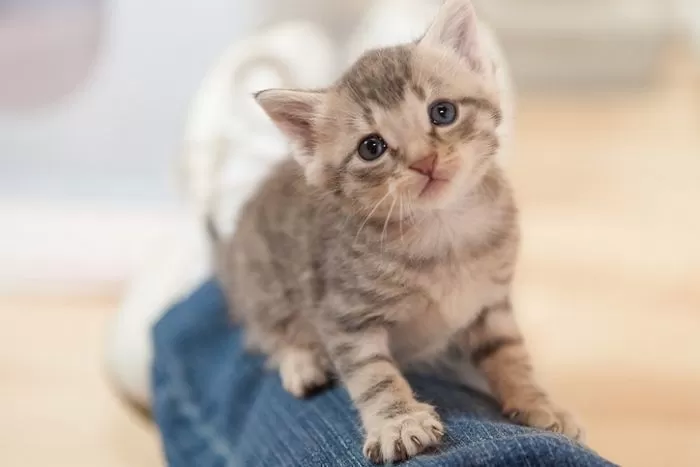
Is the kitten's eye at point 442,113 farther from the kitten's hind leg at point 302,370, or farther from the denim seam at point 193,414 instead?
the denim seam at point 193,414

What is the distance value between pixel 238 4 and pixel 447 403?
4.98 ft

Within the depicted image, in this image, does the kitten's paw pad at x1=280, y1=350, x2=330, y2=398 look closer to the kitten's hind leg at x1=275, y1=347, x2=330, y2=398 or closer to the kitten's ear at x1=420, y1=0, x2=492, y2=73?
the kitten's hind leg at x1=275, y1=347, x2=330, y2=398

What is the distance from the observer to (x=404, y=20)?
5.19ft

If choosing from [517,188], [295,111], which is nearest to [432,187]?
[295,111]

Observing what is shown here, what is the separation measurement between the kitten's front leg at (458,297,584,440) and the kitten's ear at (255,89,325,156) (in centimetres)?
28

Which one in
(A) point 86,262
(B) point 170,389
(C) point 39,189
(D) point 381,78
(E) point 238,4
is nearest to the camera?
(D) point 381,78

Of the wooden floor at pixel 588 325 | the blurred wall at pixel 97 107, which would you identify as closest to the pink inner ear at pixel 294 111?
the wooden floor at pixel 588 325

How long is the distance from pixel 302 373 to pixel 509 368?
237 millimetres

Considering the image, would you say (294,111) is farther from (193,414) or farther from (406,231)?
(193,414)

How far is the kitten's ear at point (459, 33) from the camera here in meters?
0.89

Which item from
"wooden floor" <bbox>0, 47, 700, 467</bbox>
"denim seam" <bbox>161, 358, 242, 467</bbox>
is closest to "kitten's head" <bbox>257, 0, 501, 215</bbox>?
"denim seam" <bbox>161, 358, 242, 467</bbox>

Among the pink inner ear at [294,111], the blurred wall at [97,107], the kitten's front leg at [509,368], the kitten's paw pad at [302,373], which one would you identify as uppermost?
the blurred wall at [97,107]

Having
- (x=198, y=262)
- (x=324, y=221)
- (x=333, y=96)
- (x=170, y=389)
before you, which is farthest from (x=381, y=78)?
(x=198, y=262)

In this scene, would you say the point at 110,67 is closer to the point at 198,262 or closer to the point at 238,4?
the point at 238,4
